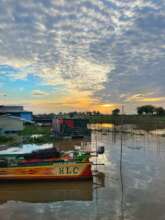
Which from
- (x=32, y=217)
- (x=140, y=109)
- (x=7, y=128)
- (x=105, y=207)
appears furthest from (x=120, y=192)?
(x=140, y=109)

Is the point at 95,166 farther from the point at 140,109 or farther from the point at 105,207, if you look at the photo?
the point at 140,109

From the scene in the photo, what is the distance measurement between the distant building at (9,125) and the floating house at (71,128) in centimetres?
506

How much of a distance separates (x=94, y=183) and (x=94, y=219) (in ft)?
13.8

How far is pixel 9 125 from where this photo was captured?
3412cm

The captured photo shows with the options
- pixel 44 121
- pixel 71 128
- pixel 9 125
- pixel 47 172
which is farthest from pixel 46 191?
pixel 44 121

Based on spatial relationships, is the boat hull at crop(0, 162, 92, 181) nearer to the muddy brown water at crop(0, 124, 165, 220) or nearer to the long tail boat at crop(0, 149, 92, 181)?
the long tail boat at crop(0, 149, 92, 181)

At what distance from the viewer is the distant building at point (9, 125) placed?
110 feet

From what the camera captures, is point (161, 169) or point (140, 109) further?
point (140, 109)

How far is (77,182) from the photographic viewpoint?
13.2 meters

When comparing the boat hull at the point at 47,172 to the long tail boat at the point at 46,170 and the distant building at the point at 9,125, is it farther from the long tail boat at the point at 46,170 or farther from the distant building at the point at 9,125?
the distant building at the point at 9,125

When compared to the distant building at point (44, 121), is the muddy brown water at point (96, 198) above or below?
below

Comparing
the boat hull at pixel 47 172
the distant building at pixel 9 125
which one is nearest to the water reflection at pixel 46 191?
the boat hull at pixel 47 172

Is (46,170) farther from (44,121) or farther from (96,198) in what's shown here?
(44,121)

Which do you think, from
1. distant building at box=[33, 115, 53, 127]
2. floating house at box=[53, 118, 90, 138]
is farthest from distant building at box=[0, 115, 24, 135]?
distant building at box=[33, 115, 53, 127]
